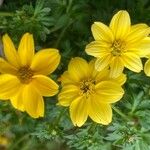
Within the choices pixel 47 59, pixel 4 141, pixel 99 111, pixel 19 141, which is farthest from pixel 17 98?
pixel 4 141

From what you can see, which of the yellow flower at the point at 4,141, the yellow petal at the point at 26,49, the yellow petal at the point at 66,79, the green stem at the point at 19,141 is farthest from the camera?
the yellow flower at the point at 4,141

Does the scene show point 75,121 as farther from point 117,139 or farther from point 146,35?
point 146,35

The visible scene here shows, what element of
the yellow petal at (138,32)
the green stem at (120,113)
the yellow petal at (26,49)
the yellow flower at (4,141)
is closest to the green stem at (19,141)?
the yellow flower at (4,141)

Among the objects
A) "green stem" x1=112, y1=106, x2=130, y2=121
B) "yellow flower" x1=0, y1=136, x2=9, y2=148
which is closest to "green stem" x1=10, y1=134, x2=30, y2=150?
"yellow flower" x1=0, y1=136, x2=9, y2=148

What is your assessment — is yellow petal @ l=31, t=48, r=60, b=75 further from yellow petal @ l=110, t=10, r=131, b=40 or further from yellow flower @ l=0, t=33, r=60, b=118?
yellow petal @ l=110, t=10, r=131, b=40

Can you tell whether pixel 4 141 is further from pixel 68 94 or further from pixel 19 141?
pixel 68 94

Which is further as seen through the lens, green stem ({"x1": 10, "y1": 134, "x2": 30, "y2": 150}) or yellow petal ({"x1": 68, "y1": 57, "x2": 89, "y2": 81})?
green stem ({"x1": 10, "y1": 134, "x2": 30, "y2": 150})

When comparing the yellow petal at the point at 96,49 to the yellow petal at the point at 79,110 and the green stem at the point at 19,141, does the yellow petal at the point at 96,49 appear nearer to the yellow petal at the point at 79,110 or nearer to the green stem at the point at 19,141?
the yellow petal at the point at 79,110
